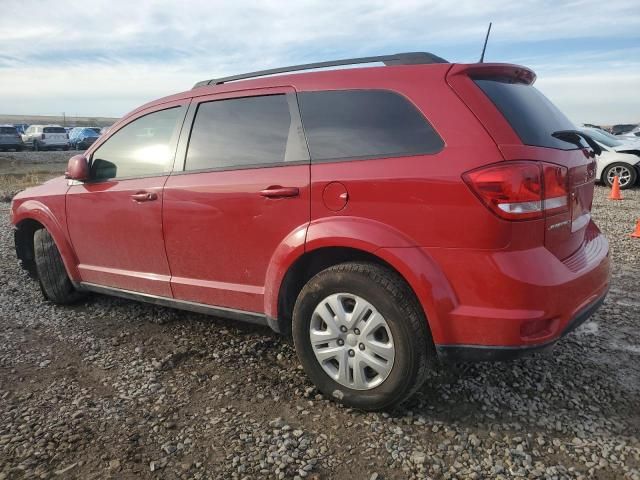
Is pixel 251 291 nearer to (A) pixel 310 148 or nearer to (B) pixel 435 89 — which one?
(A) pixel 310 148

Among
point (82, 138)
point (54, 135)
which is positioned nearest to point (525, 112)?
point (54, 135)

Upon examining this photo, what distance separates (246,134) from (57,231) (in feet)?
6.95

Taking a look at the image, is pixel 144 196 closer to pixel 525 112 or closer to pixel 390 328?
pixel 390 328

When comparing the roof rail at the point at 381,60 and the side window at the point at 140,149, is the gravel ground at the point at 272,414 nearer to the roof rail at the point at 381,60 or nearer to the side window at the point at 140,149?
the side window at the point at 140,149

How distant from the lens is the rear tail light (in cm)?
236

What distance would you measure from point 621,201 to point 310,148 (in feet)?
31.2

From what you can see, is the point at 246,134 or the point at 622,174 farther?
the point at 622,174

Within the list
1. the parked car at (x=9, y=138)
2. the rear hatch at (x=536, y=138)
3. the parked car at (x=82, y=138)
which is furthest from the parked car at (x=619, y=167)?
the parked car at (x=82, y=138)

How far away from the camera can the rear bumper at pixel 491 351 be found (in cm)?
245

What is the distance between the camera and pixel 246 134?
10.8ft

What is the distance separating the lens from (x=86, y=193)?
407cm

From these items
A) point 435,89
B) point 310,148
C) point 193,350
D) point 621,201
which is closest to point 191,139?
point 310,148

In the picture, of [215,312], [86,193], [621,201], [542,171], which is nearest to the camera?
[542,171]

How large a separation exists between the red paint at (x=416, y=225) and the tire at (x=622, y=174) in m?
10.3
